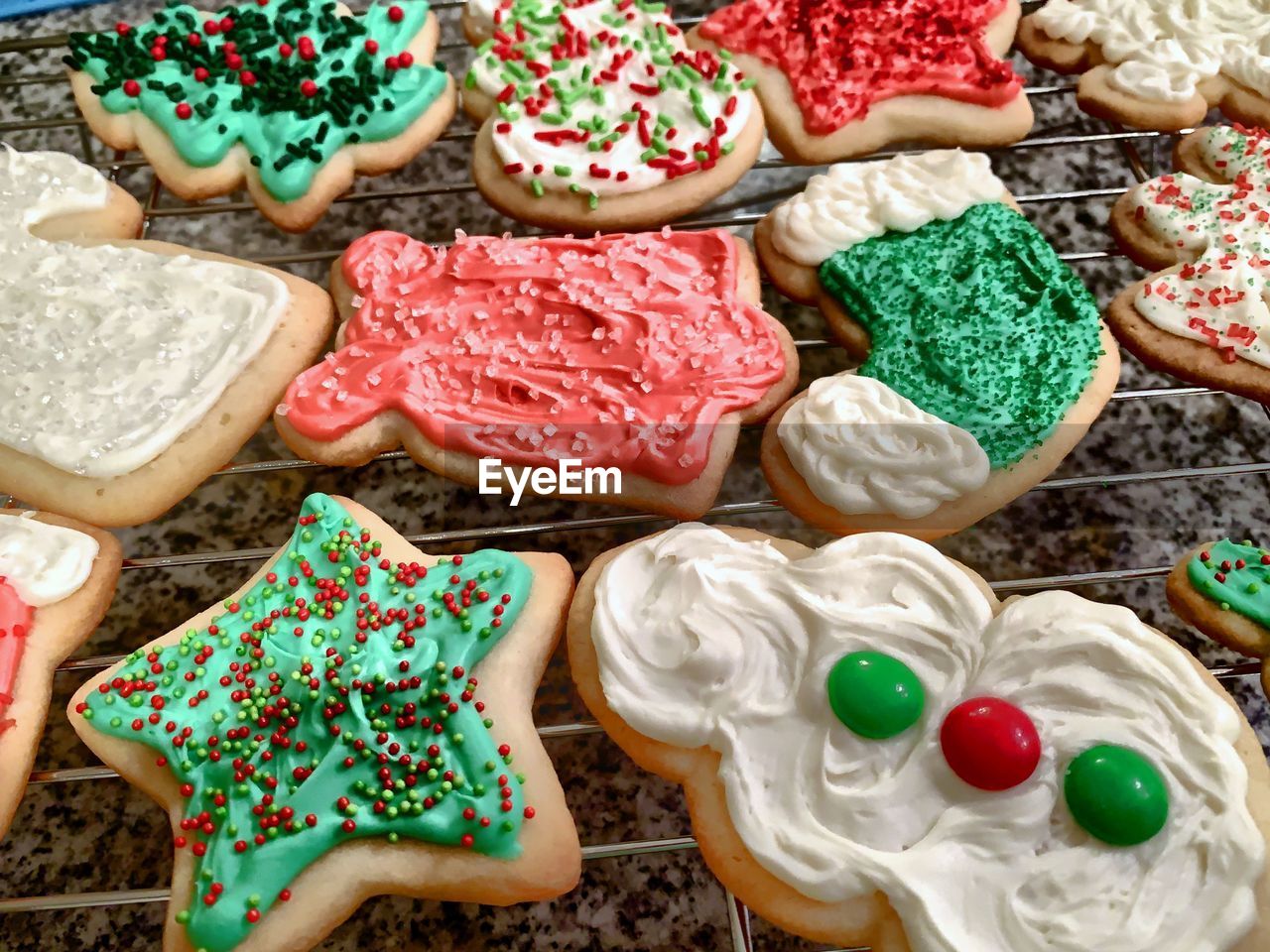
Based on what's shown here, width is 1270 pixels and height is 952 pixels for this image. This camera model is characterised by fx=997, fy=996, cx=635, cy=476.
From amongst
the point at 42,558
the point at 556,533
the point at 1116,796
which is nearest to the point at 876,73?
the point at 556,533

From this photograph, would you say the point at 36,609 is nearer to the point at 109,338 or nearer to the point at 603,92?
the point at 109,338

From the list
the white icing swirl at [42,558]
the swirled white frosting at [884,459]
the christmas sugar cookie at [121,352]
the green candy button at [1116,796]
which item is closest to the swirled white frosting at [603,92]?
the christmas sugar cookie at [121,352]

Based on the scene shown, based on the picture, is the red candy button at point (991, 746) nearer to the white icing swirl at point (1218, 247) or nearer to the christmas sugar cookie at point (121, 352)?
the white icing swirl at point (1218, 247)

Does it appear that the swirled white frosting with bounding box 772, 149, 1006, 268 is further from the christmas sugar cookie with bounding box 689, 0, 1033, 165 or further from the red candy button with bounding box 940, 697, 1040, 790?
the red candy button with bounding box 940, 697, 1040, 790

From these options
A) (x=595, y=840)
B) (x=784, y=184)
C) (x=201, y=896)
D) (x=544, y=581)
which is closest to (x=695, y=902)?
(x=595, y=840)

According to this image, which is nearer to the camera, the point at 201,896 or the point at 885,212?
the point at 201,896

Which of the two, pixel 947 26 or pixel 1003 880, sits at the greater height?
pixel 947 26

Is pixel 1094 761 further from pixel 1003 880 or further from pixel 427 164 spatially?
pixel 427 164
